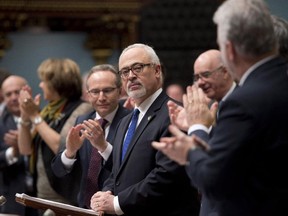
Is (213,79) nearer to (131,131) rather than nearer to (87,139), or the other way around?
(131,131)

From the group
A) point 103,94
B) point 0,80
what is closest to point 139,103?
point 103,94

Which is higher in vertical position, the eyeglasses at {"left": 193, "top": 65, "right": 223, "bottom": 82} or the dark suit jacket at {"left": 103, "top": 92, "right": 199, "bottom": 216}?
the eyeglasses at {"left": 193, "top": 65, "right": 223, "bottom": 82}

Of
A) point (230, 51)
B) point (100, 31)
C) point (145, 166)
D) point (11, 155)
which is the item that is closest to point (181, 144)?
point (230, 51)

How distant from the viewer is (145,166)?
12.6ft

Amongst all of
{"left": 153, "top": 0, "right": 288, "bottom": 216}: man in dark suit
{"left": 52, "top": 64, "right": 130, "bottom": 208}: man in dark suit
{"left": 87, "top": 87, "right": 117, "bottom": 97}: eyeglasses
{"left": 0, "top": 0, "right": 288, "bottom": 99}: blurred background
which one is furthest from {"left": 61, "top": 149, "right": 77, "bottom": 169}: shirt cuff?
{"left": 0, "top": 0, "right": 288, "bottom": 99}: blurred background

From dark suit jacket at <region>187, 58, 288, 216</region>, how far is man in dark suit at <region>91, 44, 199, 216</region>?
99cm

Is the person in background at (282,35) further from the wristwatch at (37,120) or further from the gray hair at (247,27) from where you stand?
the wristwatch at (37,120)

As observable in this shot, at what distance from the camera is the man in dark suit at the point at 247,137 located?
2656 millimetres

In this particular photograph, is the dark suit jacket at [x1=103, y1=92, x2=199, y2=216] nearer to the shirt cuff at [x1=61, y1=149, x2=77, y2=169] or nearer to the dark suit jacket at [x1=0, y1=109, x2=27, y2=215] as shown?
the shirt cuff at [x1=61, y1=149, x2=77, y2=169]

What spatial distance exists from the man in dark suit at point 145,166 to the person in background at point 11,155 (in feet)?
6.23

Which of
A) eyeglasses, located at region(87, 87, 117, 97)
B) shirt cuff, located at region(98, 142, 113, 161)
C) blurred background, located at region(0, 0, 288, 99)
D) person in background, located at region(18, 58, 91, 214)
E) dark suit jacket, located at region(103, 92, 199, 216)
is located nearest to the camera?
dark suit jacket, located at region(103, 92, 199, 216)

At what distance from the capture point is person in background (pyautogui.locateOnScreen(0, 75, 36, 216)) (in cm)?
592

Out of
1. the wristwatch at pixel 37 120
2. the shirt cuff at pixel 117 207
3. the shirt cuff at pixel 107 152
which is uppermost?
the wristwatch at pixel 37 120

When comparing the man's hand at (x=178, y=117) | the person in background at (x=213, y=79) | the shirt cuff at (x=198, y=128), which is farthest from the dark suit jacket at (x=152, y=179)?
the shirt cuff at (x=198, y=128)
